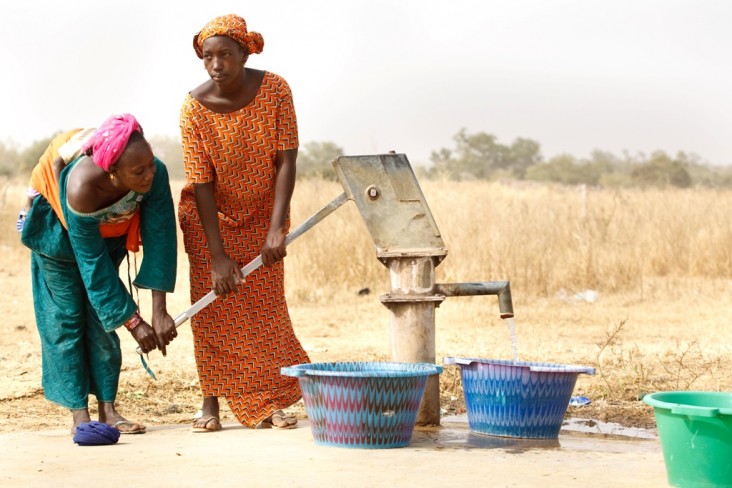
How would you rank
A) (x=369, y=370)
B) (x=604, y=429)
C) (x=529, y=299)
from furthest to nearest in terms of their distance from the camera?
(x=529, y=299), (x=604, y=429), (x=369, y=370)

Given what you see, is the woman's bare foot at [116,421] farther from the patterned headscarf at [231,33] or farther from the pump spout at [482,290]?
the patterned headscarf at [231,33]

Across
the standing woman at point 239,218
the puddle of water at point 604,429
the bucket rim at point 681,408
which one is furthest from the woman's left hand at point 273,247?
the bucket rim at point 681,408

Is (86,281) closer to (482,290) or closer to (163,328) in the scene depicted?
(163,328)

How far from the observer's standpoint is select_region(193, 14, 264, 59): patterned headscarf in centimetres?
462

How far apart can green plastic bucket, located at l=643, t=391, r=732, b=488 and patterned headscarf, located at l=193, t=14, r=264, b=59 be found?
87.2 inches

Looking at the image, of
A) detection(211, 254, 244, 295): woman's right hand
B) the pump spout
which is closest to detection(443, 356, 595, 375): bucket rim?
the pump spout

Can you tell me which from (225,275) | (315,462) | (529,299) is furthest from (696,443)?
(529,299)

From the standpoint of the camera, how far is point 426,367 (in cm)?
455

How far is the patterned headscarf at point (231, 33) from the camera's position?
4.62 m

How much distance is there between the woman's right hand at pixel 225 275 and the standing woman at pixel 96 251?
7.1 inches

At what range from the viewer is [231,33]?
4629 mm

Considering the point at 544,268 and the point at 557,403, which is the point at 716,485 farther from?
the point at 544,268

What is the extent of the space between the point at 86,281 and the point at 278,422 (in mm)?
1039

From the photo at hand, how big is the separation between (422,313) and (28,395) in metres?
2.53
